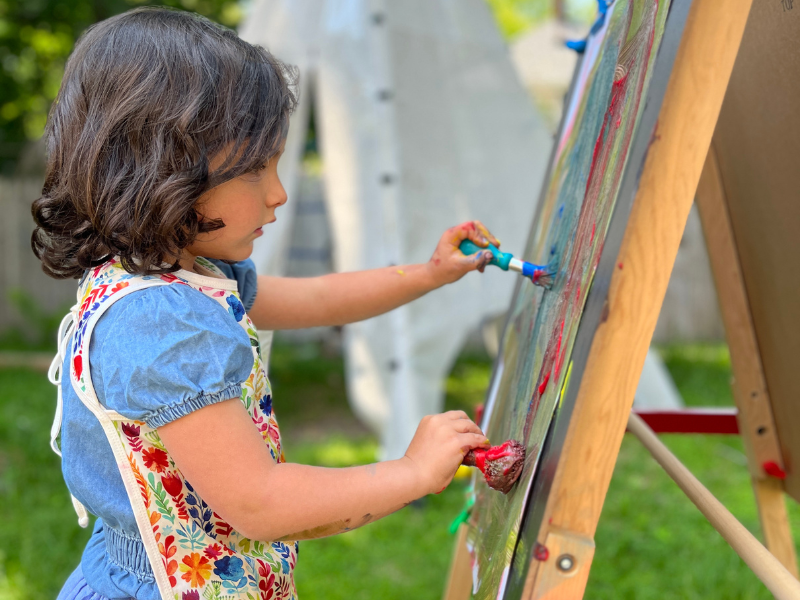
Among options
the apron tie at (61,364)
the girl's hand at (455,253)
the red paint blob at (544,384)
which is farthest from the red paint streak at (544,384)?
the apron tie at (61,364)

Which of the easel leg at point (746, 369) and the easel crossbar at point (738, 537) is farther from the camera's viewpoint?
the easel leg at point (746, 369)

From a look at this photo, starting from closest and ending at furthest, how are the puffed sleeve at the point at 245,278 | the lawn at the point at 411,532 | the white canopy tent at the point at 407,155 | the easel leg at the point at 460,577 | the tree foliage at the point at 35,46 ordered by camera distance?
the puffed sleeve at the point at 245,278, the easel leg at the point at 460,577, the lawn at the point at 411,532, the white canopy tent at the point at 407,155, the tree foliage at the point at 35,46

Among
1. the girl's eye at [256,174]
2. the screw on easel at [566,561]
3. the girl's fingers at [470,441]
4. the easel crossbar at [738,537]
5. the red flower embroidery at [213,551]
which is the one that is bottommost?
the red flower embroidery at [213,551]

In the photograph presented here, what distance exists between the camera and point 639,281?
1.78 feet

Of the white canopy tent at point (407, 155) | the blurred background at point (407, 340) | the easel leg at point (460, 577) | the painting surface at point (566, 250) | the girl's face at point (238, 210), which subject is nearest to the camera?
the painting surface at point (566, 250)

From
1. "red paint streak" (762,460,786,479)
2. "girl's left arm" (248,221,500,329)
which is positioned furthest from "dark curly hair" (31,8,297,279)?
"red paint streak" (762,460,786,479)

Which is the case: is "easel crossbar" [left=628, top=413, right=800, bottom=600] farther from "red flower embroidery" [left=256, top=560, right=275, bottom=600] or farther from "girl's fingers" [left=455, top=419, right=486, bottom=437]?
"red flower embroidery" [left=256, top=560, right=275, bottom=600]

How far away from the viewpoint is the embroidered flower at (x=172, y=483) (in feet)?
2.51

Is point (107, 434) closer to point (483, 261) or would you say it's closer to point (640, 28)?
point (483, 261)

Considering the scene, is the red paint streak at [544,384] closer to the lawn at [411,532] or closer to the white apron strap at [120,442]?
the white apron strap at [120,442]

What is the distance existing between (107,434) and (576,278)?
0.49m

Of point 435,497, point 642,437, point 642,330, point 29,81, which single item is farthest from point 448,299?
point 29,81

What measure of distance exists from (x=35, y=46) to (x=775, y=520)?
586 cm

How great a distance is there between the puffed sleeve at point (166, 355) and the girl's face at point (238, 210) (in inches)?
2.6
